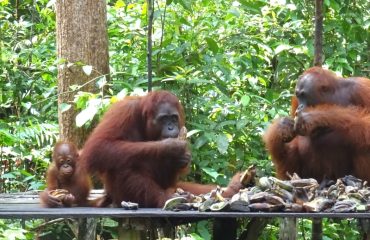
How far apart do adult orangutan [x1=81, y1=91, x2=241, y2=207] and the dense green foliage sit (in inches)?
20.9

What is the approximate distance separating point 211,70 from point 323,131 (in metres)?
1.40

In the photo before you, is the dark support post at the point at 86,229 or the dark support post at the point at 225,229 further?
the dark support post at the point at 225,229

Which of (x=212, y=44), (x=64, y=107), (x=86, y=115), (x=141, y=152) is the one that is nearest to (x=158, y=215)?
(x=141, y=152)

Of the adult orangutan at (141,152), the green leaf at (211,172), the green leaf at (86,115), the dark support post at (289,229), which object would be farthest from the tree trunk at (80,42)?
the dark support post at (289,229)

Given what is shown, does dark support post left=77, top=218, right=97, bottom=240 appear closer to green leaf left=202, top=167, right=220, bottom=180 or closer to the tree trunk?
green leaf left=202, top=167, right=220, bottom=180

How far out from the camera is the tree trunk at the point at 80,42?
17.0 ft

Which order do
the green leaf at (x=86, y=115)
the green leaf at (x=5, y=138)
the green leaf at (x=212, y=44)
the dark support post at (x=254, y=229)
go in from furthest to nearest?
the green leaf at (x=212, y=44) → the green leaf at (x=5, y=138) → the green leaf at (x=86, y=115) → the dark support post at (x=254, y=229)

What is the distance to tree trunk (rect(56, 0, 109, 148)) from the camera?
5168 millimetres

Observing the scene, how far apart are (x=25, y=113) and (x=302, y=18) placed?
2420 mm

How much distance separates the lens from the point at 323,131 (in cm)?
388

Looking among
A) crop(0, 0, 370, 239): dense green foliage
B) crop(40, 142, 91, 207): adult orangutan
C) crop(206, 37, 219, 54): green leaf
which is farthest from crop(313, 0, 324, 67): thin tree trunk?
crop(40, 142, 91, 207): adult orangutan

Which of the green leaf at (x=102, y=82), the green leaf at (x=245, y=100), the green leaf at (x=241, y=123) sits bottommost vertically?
the green leaf at (x=241, y=123)

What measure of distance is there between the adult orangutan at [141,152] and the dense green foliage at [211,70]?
531 millimetres

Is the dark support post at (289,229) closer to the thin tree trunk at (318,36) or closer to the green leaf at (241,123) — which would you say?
the green leaf at (241,123)
